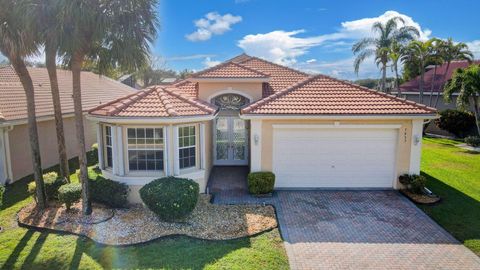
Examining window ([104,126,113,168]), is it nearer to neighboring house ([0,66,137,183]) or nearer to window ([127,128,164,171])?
window ([127,128,164,171])

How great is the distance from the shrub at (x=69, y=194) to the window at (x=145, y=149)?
1956 mm

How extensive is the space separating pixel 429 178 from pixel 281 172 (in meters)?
7.73

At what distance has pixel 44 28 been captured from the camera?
31.2 ft

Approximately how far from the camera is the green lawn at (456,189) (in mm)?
10141

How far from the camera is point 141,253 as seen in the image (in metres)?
8.59

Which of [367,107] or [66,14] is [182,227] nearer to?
[66,14]

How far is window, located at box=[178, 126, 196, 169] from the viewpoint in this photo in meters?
12.4

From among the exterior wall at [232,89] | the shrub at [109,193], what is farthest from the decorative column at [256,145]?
the shrub at [109,193]

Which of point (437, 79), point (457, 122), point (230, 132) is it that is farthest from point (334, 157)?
point (437, 79)

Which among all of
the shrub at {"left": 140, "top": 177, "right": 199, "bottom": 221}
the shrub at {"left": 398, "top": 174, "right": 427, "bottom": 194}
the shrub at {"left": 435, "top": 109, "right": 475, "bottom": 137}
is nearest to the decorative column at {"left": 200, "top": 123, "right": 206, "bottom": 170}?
the shrub at {"left": 140, "top": 177, "right": 199, "bottom": 221}

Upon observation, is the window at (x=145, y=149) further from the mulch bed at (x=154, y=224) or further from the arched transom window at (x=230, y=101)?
the arched transom window at (x=230, y=101)

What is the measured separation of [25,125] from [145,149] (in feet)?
25.9

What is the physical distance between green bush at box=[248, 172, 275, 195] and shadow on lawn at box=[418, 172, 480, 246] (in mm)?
5584

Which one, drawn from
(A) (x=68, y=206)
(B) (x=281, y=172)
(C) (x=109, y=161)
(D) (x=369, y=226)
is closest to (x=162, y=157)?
(C) (x=109, y=161)
